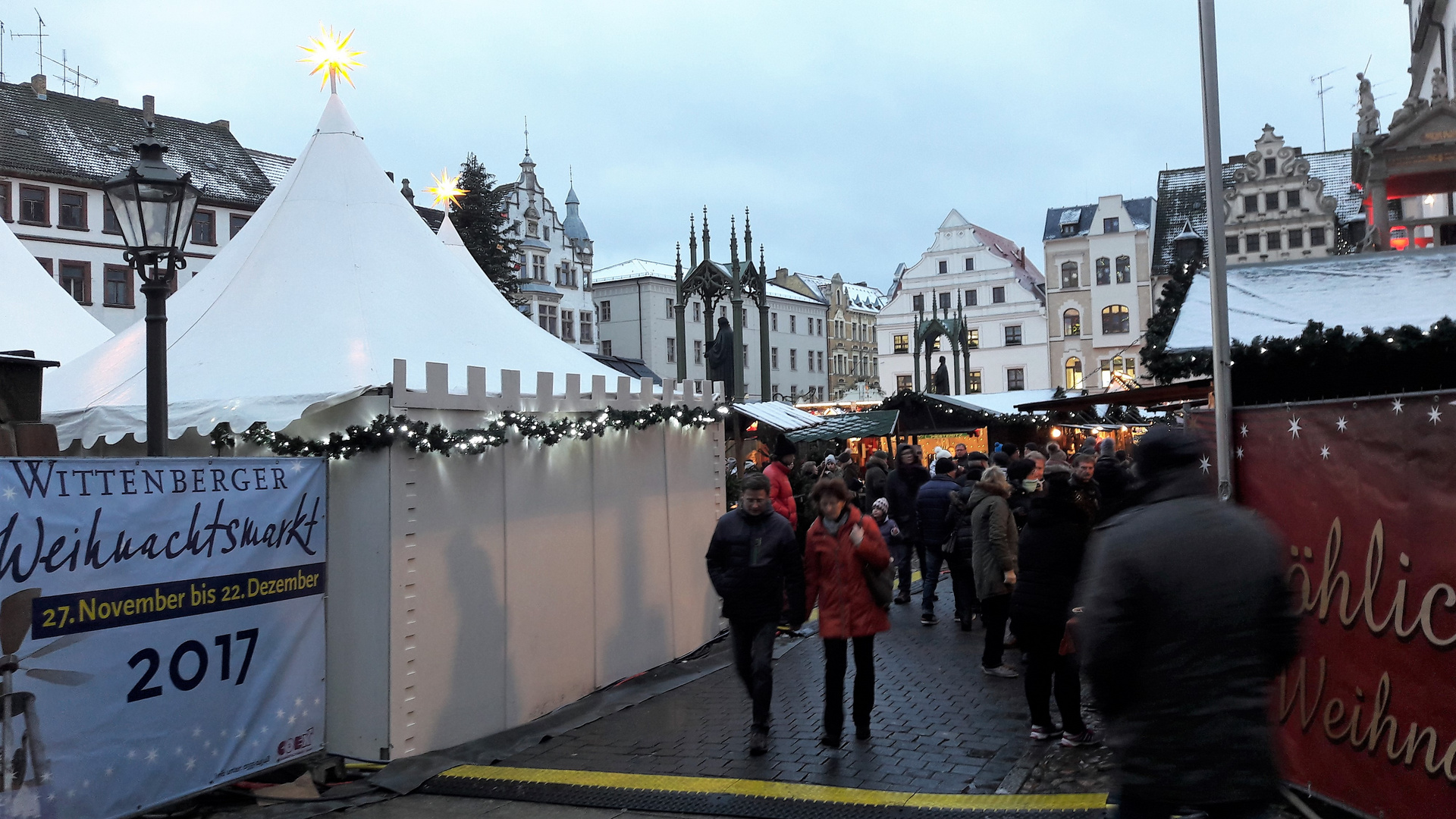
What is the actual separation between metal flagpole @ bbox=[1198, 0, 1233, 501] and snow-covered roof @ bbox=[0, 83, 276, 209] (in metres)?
41.6

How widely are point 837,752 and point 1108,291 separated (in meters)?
55.7

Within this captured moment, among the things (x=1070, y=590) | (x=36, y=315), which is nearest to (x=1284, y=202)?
(x=1070, y=590)

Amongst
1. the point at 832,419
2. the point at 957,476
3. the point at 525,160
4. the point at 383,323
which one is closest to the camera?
the point at 383,323

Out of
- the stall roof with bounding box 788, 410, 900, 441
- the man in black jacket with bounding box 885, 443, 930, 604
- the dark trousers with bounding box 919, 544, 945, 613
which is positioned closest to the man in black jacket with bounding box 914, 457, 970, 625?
the dark trousers with bounding box 919, 544, 945, 613

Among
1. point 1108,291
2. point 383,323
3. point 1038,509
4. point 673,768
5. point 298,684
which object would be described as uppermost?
point 1108,291

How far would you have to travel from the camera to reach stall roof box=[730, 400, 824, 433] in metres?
16.0

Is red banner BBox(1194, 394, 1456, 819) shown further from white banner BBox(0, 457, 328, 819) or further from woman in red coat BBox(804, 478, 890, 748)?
white banner BBox(0, 457, 328, 819)

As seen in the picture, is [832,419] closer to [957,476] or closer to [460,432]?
[957,476]

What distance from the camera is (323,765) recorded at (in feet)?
23.0

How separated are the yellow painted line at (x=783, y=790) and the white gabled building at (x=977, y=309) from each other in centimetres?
5793

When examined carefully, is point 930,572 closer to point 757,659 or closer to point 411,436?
point 757,659

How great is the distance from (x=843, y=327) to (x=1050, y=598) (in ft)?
272

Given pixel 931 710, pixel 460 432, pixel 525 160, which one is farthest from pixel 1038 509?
pixel 525 160

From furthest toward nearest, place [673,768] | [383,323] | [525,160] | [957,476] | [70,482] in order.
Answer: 1. [525,160]
2. [957,476]
3. [383,323]
4. [673,768]
5. [70,482]
